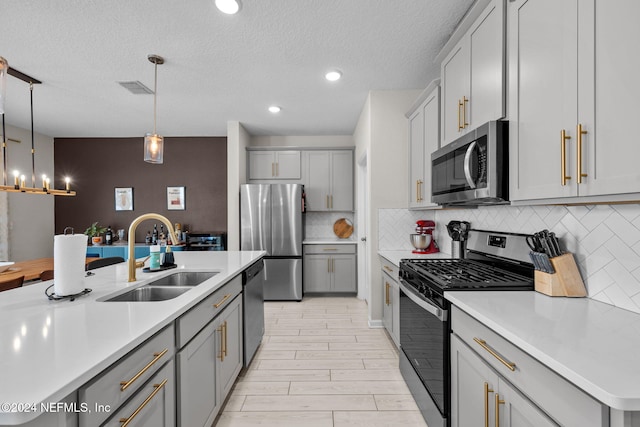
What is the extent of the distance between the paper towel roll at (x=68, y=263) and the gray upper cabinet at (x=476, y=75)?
210cm

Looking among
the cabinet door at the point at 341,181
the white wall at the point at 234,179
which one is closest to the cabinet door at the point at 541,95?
the cabinet door at the point at 341,181

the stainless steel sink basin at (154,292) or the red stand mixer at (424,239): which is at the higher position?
the red stand mixer at (424,239)

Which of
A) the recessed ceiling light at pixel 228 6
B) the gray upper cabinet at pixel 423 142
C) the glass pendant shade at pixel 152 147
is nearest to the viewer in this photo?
the recessed ceiling light at pixel 228 6

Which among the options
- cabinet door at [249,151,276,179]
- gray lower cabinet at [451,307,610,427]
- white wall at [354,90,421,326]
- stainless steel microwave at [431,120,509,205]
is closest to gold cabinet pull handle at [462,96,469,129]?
stainless steel microwave at [431,120,509,205]

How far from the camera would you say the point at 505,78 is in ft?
5.26

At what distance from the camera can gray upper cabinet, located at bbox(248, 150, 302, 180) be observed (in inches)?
202

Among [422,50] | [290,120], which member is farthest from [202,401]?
[290,120]

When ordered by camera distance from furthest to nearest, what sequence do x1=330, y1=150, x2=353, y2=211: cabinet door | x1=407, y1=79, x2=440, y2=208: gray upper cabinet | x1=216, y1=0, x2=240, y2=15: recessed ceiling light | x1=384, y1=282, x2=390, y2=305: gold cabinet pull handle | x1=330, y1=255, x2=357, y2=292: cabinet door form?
x1=330, y1=150, x2=353, y2=211: cabinet door
x1=330, y1=255, x2=357, y2=292: cabinet door
x1=384, y1=282, x2=390, y2=305: gold cabinet pull handle
x1=407, y1=79, x2=440, y2=208: gray upper cabinet
x1=216, y1=0, x2=240, y2=15: recessed ceiling light

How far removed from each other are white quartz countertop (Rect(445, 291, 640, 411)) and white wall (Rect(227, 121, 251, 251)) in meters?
3.66

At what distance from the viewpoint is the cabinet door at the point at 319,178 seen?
5125 mm

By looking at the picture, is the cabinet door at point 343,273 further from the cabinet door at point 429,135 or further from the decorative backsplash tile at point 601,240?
the decorative backsplash tile at point 601,240

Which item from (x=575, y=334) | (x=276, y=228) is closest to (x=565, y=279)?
(x=575, y=334)

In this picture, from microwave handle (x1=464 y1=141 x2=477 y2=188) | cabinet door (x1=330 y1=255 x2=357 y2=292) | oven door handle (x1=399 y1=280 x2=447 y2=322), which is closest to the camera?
oven door handle (x1=399 y1=280 x2=447 y2=322)

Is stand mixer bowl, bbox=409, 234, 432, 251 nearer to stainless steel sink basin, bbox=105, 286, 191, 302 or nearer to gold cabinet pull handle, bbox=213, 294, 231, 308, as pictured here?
gold cabinet pull handle, bbox=213, 294, 231, 308
